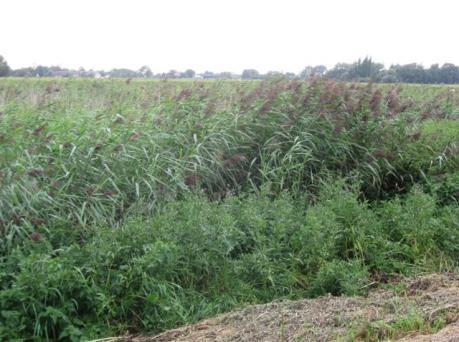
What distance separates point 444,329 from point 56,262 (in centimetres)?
279

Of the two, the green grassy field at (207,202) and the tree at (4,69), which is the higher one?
the tree at (4,69)

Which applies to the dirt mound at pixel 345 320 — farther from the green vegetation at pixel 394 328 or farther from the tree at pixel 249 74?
the tree at pixel 249 74

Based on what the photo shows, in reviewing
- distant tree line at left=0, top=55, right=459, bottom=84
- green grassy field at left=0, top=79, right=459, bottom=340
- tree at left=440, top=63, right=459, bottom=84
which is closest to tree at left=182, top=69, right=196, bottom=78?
distant tree line at left=0, top=55, right=459, bottom=84

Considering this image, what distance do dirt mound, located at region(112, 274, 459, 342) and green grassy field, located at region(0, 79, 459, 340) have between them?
360 millimetres

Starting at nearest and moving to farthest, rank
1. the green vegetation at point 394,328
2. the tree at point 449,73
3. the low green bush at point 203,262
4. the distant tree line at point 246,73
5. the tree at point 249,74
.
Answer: the green vegetation at point 394,328
the low green bush at point 203,262
the distant tree line at point 246,73
the tree at point 249,74
the tree at point 449,73

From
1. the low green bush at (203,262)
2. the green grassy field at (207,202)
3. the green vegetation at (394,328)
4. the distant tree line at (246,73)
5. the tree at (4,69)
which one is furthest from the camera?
the tree at (4,69)

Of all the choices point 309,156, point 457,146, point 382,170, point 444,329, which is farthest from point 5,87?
point 444,329

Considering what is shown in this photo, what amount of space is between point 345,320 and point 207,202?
2287mm

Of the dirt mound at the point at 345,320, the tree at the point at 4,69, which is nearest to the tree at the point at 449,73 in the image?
the tree at the point at 4,69

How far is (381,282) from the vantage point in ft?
18.4

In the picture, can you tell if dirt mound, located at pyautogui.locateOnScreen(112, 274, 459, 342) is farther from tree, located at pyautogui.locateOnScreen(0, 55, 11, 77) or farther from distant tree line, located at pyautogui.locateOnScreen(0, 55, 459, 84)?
tree, located at pyautogui.locateOnScreen(0, 55, 11, 77)

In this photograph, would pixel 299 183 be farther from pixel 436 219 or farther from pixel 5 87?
pixel 5 87

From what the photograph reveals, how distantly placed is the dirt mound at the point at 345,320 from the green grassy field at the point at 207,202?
1.18 ft

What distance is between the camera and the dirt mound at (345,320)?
3.88 meters
